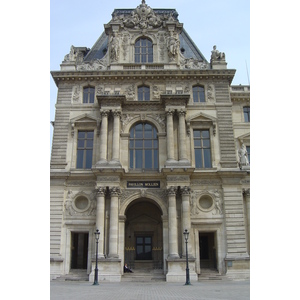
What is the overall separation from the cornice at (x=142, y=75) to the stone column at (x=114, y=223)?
35.7ft

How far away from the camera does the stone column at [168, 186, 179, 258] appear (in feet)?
84.4

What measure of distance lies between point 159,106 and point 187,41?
10.8 m

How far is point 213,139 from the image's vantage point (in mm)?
29797

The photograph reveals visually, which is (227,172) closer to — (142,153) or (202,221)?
(202,221)

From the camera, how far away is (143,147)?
97.5 feet

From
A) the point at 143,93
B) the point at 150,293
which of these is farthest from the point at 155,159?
the point at 150,293

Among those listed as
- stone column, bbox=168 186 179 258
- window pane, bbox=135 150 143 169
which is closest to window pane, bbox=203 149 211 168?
stone column, bbox=168 186 179 258

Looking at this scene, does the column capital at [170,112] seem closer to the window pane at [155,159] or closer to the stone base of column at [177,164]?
the window pane at [155,159]

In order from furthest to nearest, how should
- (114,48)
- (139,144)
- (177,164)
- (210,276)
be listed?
(114,48) → (139,144) → (177,164) → (210,276)

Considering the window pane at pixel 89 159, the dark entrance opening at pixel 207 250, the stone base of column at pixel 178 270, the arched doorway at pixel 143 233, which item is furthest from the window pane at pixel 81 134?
the dark entrance opening at pixel 207 250

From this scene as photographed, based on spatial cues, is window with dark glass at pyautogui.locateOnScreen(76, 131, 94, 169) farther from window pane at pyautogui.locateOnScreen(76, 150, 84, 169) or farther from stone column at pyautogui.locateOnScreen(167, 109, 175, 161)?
stone column at pyautogui.locateOnScreen(167, 109, 175, 161)

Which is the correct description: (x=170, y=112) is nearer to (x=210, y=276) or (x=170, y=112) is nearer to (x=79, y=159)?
(x=79, y=159)

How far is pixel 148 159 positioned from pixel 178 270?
9.66 m

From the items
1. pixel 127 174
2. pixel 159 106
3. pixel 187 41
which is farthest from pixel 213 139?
pixel 187 41
